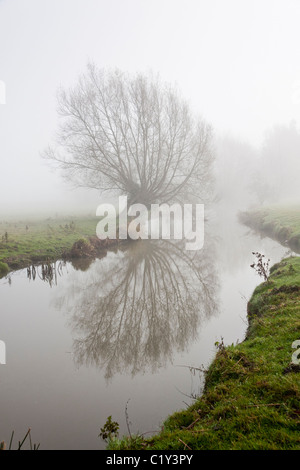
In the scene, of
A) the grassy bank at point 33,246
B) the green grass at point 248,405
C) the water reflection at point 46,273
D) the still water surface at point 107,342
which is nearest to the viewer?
the green grass at point 248,405

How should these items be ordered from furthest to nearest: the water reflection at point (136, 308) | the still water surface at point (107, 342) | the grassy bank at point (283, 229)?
1. the grassy bank at point (283, 229)
2. the water reflection at point (136, 308)
3. the still water surface at point (107, 342)

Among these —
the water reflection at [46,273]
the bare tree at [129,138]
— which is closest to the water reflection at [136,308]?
the water reflection at [46,273]

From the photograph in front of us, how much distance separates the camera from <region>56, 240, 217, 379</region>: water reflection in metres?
6.83

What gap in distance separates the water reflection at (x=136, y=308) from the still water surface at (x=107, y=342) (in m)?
0.04

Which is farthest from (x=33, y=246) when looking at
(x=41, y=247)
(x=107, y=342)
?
(x=107, y=342)

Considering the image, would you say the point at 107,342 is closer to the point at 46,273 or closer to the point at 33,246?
the point at 46,273

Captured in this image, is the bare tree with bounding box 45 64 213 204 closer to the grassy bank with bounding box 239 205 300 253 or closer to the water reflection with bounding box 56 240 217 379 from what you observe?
the grassy bank with bounding box 239 205 300 253

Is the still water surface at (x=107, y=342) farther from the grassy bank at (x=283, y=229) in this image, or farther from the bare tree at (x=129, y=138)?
the bare tree at (x=129, y=138)

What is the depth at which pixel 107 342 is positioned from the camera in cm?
742

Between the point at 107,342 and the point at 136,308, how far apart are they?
7.46 feet

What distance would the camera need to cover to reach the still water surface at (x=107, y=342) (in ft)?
15.8

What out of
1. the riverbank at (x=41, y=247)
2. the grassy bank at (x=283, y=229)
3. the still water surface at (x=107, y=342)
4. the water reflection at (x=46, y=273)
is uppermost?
the grassy bank at (x=283, y=229)

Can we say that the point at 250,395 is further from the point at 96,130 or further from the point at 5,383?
the point at 96,130
